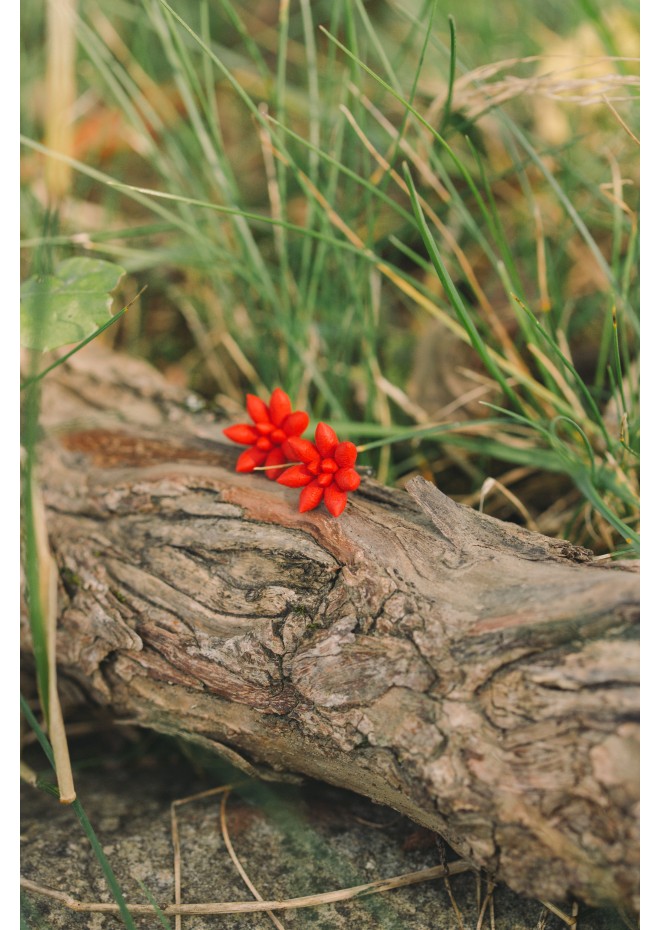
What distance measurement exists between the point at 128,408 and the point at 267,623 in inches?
34.1

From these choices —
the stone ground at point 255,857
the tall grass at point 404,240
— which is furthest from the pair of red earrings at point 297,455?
the stone ground at point 255,857

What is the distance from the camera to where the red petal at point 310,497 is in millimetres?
1608

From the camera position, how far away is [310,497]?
5.29 ft

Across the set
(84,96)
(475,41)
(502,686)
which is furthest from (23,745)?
(475,41)

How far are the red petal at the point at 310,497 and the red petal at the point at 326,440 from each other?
76 mm

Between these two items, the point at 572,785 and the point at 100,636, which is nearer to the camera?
the point at 572,785

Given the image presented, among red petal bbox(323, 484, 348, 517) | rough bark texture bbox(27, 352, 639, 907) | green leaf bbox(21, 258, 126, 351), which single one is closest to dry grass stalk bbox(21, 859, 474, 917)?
rough bark texture bbox(27, 352, 639, 907)

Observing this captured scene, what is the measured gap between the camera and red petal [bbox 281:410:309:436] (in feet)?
5.76

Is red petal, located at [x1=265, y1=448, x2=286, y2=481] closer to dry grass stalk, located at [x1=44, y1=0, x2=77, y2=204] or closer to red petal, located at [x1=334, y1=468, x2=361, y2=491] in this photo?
red petal, located at [x1=334, y1=468, x2=361, y2=491]

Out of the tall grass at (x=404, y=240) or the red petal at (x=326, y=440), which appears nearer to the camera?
the red petal at (x=326, y=440)

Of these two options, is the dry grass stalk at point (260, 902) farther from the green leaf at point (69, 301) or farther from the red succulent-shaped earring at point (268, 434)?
the green leaf at point (69, 301)

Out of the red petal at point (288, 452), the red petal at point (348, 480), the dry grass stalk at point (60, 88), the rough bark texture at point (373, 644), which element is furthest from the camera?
the dry grass stalk at point (60, 88)

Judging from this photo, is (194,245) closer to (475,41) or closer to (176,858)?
(475,41)
